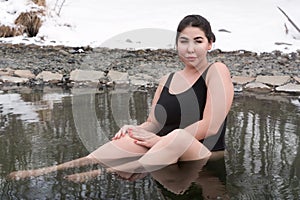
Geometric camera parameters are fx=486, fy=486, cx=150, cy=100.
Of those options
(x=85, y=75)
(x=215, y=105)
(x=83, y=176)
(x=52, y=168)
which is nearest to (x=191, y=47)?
(x=215, y=105)

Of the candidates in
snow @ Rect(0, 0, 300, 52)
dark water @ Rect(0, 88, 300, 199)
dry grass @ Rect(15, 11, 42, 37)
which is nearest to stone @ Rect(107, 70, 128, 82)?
dark water @ Rect(0, 88, 300, 199)

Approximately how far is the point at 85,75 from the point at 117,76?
24.5 inches

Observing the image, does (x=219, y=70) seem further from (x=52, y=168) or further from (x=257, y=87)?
(x=257, y=87)

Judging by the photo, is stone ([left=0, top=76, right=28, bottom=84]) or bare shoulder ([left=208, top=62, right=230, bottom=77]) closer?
bare shoulder ([left=208, top=62, right=230, bottom=77])

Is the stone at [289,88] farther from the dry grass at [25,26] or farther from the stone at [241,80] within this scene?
the dry grass at [25,26]

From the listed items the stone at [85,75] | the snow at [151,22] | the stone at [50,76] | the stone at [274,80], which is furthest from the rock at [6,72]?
the stone at [274,80]

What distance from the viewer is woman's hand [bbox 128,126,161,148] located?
292 cm

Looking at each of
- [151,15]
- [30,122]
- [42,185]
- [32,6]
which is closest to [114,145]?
[42,185]

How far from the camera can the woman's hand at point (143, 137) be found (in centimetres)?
292

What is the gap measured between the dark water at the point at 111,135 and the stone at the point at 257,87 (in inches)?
21.5

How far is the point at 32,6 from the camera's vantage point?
10.6 metres

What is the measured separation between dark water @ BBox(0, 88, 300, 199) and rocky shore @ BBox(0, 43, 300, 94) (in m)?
1.01

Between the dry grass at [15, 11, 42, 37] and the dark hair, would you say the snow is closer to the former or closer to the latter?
the dry grass at [15, 11, 42, 37]

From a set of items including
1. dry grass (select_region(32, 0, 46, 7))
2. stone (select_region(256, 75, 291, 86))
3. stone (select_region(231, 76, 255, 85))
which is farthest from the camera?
dry grass (select_region(32, 0, 46, 7))
